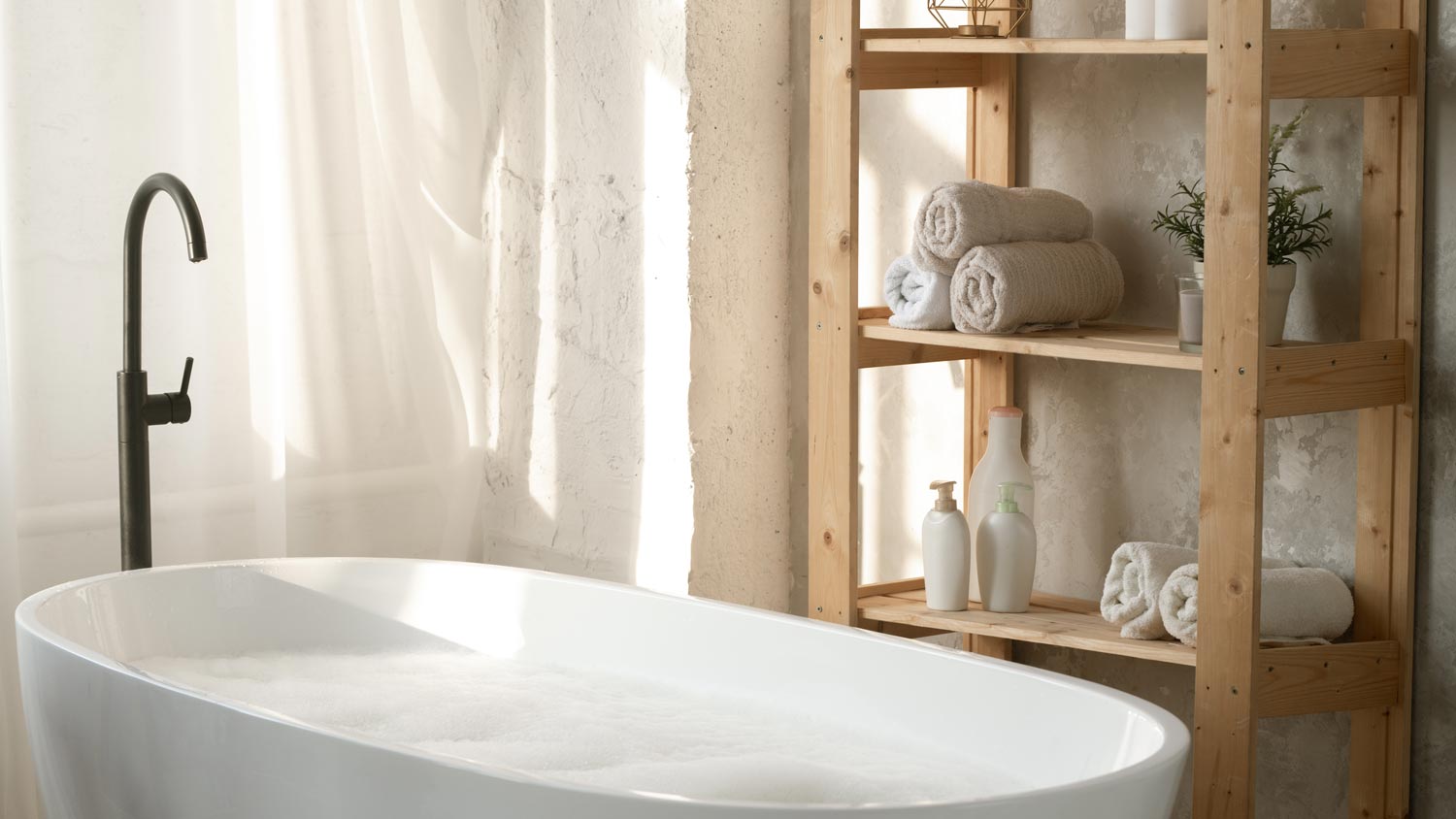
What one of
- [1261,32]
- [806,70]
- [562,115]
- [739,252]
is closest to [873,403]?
[739,252]

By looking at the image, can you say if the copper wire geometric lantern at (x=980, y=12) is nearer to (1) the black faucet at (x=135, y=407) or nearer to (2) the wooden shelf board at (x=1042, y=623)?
(2) the wooden shelf board at (x=1042, y=623)

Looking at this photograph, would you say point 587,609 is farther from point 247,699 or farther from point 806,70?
→ point 806,70

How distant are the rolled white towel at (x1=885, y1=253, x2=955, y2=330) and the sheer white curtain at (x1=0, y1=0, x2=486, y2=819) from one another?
3.17 feet

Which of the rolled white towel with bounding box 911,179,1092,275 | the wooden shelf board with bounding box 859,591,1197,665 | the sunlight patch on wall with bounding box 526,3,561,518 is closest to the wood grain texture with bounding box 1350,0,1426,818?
the wooden shelf board with bounding box 859,591,1197,665

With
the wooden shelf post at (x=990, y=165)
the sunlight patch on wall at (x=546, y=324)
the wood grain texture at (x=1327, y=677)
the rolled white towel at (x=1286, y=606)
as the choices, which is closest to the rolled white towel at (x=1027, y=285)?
the wooden shelf post at (x=990, y=165)

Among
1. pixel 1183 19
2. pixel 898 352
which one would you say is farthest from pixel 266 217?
pixel 1183 19

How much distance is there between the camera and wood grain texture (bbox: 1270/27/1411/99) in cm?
178

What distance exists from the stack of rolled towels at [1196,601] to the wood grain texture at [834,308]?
1.27 feet

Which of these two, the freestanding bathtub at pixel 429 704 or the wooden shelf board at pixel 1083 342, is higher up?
the wooden shelf board at pixel 1083 342

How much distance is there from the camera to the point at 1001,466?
7.29 ft

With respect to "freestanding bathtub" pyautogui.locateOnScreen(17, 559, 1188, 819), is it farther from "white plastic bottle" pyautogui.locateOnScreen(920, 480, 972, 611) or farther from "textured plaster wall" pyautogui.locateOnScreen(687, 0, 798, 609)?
"textured plaster wall" pyautogui.locateOnScreen(687, 0, 798, 609)

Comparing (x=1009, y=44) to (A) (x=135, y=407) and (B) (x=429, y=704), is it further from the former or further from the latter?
(A) (x=135, y=407)

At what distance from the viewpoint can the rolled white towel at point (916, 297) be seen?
213 cm

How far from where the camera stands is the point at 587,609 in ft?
7.30
